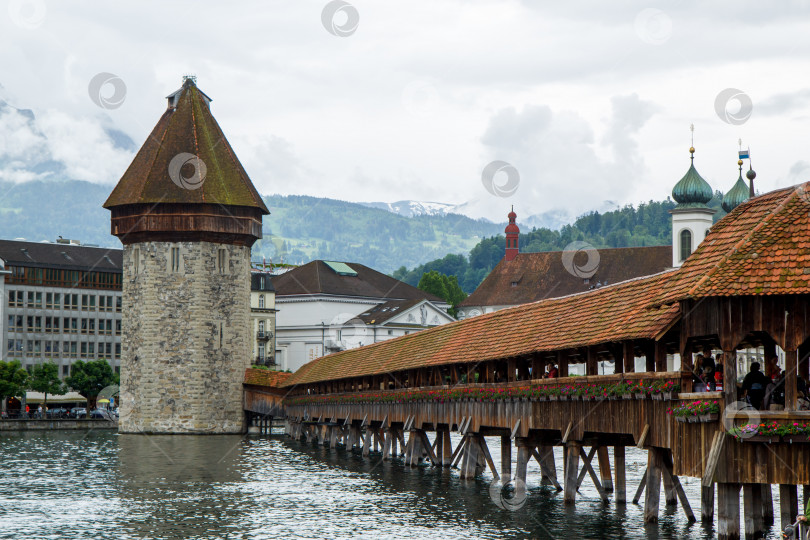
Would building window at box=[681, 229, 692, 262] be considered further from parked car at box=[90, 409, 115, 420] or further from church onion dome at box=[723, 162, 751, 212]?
parked car at box=[90, 409, 115, 420]

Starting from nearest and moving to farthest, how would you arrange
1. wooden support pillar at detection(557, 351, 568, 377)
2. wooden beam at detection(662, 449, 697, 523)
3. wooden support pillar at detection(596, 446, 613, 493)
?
wooden beam at detection(662, 449, 697, 523) < wooden support pillar at detection(557, 351, 568, 377) < wooden support pillar at detection(596, 446, 613, 493)

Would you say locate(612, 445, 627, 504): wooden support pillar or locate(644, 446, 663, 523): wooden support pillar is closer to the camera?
locate(644, 446, 663, 523): wooden support pillar

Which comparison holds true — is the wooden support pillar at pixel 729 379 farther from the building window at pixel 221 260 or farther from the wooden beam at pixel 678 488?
the building window at pixel 221 260

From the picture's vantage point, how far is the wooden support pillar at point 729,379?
57.2 feet

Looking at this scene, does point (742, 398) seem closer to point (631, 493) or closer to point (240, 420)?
point (631, 493)

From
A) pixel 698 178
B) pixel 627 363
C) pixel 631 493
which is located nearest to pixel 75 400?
pixel 698 178

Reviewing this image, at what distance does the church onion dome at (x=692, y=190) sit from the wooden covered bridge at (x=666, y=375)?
174 feet

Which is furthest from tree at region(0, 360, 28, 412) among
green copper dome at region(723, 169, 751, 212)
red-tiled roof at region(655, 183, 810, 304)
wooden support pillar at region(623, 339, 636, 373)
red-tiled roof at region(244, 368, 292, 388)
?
red-tiled roof at region(655, 183, 810, 304)

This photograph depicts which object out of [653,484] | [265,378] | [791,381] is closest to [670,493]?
[653,484]

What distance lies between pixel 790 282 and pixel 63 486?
2248 cm

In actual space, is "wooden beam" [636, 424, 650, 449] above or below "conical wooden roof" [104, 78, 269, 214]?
below

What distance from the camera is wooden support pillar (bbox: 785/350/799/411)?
56.4 feet

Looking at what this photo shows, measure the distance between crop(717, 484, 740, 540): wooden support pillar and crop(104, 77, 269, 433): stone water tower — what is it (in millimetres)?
48143

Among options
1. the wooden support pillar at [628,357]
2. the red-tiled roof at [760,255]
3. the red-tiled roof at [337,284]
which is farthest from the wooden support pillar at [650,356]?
the red-tiled roof at [337,284]
